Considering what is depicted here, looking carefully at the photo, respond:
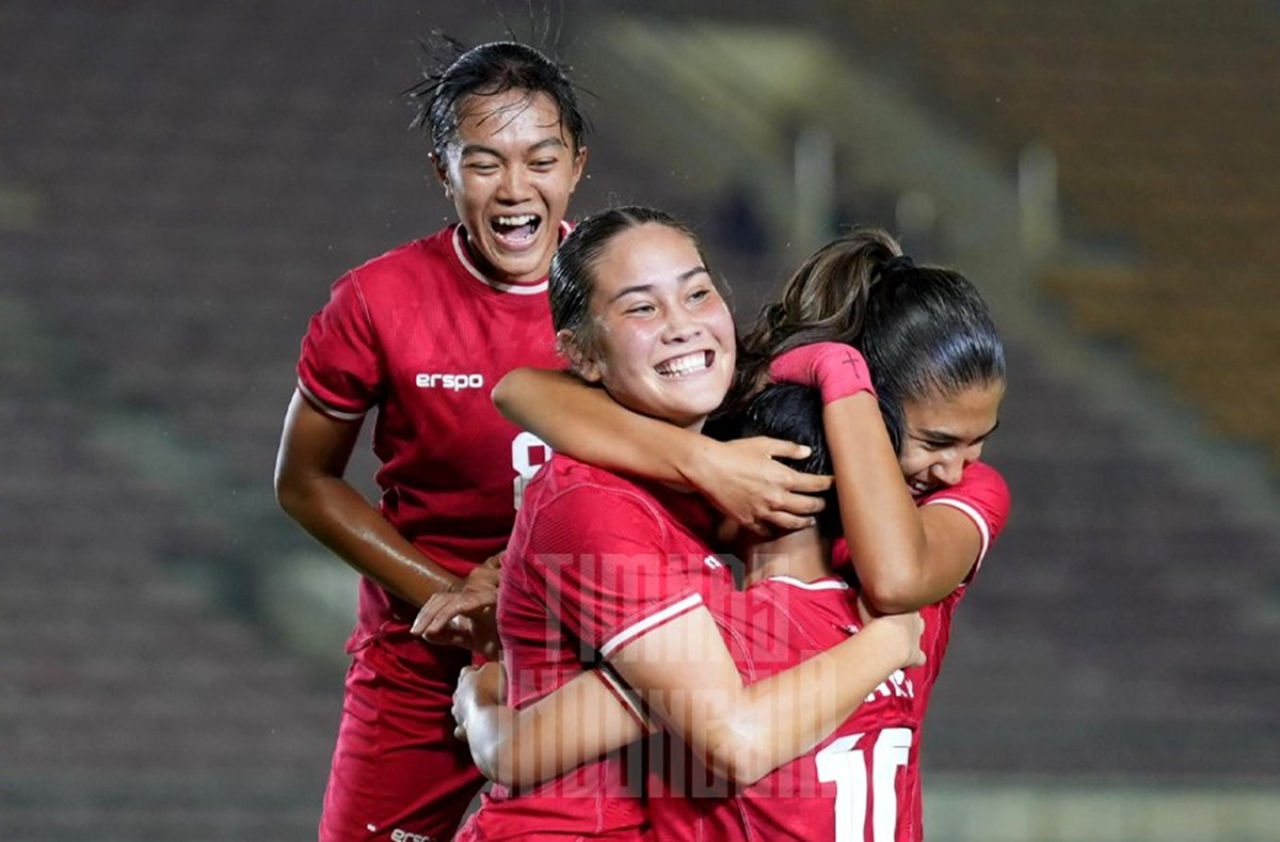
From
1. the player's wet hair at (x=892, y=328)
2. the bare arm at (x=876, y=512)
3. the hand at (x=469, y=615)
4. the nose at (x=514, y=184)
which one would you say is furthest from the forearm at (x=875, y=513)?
the nose at (x=514, y=184)

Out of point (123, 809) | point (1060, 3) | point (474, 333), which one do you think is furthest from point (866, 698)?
point (1060, 3)

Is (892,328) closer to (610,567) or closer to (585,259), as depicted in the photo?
(585,259)

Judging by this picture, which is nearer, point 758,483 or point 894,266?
point 758,483

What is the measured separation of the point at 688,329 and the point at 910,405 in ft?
0.90

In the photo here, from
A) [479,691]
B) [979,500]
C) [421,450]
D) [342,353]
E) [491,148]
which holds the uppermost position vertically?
[491,148]

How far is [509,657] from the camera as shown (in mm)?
2045

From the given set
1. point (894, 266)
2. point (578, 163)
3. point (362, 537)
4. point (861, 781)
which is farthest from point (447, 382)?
point (861, 781)

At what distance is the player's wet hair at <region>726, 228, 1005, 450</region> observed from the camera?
6.83 feet

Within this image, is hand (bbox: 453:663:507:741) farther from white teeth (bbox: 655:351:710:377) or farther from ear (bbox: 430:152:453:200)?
ear (bbox: 430:152:453:200)

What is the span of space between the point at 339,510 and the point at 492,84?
2.16 feet

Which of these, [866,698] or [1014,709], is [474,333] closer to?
[866,698]

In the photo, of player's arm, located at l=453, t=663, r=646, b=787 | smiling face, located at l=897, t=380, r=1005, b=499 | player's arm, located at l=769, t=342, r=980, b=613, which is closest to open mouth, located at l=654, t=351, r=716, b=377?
player's arm, located at l=769, t=342, r=980, b=613

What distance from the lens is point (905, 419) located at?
210 cm

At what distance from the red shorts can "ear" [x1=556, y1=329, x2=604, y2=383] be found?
0.77 m
